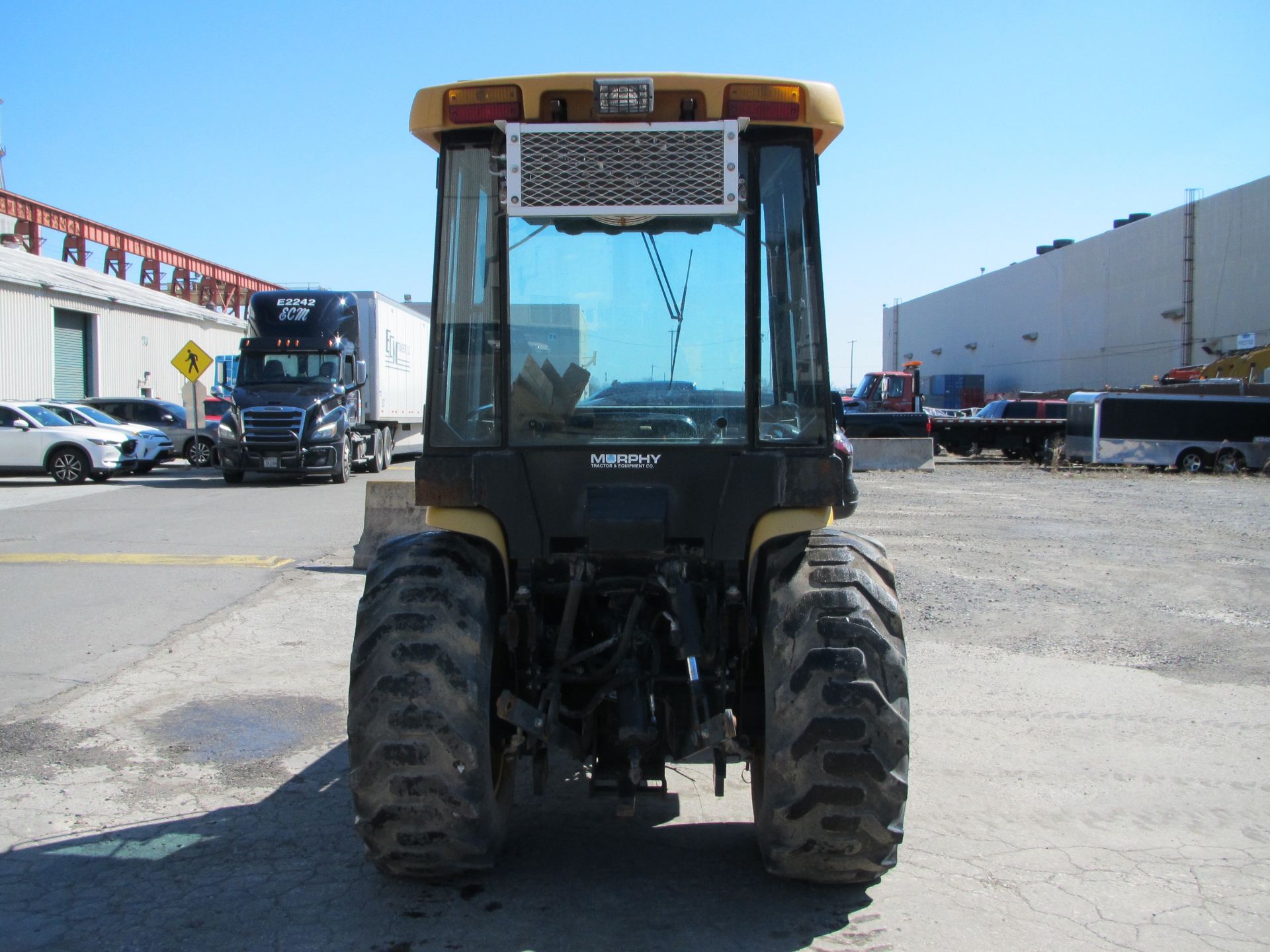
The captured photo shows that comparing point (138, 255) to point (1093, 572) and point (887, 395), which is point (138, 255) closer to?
point (887, 395)

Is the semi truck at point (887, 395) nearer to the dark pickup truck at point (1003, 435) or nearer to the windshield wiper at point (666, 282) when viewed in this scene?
the dark pickup truck at point (1003, 435)

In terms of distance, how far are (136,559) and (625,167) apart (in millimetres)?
9787

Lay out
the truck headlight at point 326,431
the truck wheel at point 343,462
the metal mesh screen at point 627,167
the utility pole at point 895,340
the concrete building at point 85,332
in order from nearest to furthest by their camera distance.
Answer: the metal mesh screen at point 627,167, the truck headlight at point 326,431, the truck wheel at point 343,462, the concrete building at point 85,332, the utility pole at point 895,340

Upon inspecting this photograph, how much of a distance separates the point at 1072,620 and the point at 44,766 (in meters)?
7.48

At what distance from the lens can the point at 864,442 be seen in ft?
84.5

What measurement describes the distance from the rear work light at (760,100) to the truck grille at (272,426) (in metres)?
18.0

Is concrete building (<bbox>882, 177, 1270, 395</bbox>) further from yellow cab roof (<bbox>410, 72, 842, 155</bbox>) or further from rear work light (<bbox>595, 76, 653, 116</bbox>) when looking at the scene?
rear work light (<bbox>595, 76, 653, 116</bbox>)

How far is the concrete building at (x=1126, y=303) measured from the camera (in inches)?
1534

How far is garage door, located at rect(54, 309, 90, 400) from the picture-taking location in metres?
33.2

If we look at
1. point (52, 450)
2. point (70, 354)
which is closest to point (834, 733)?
point (52, 450)

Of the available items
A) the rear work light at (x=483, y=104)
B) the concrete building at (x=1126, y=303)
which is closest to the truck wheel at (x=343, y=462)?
the rear work light at (x=483, y=104)

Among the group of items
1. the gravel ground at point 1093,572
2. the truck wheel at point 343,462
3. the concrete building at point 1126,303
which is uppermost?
the concrete building at point 1126,303

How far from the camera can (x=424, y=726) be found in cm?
345

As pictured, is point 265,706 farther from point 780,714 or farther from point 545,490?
point 780,714
